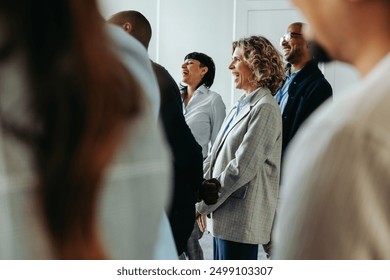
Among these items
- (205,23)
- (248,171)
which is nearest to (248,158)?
(248,171)

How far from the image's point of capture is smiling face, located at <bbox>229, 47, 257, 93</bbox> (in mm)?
1043

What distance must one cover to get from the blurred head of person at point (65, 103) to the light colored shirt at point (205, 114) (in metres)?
0.79

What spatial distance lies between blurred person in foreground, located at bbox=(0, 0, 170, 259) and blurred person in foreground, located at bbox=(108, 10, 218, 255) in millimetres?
544

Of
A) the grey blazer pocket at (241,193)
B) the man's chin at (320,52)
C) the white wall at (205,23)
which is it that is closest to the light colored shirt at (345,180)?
the man's chin at (320,52)

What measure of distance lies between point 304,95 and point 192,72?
0.29 metres

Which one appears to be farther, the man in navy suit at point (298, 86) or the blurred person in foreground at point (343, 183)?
the man in navy suit at point (298, 86)

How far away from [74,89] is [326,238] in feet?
0.37

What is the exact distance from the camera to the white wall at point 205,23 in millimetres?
901

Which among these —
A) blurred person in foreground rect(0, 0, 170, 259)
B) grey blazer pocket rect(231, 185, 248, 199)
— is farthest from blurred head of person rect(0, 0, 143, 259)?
grey blazer pocket rect(231, 185, 248, 199)

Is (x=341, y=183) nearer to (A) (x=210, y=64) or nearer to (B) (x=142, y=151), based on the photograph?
(B) (x=142, y=151)

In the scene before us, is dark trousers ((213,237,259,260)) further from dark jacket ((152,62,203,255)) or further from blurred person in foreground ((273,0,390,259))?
blurred person in foreground ((273,0,390,259))

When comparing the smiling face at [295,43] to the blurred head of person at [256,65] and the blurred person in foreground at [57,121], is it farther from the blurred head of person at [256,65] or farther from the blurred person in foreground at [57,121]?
Answer: the blurred person in foreground at [57,121]

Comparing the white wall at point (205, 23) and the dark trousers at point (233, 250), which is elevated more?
the white wall at point (205, 23)

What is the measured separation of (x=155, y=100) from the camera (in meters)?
0.40
